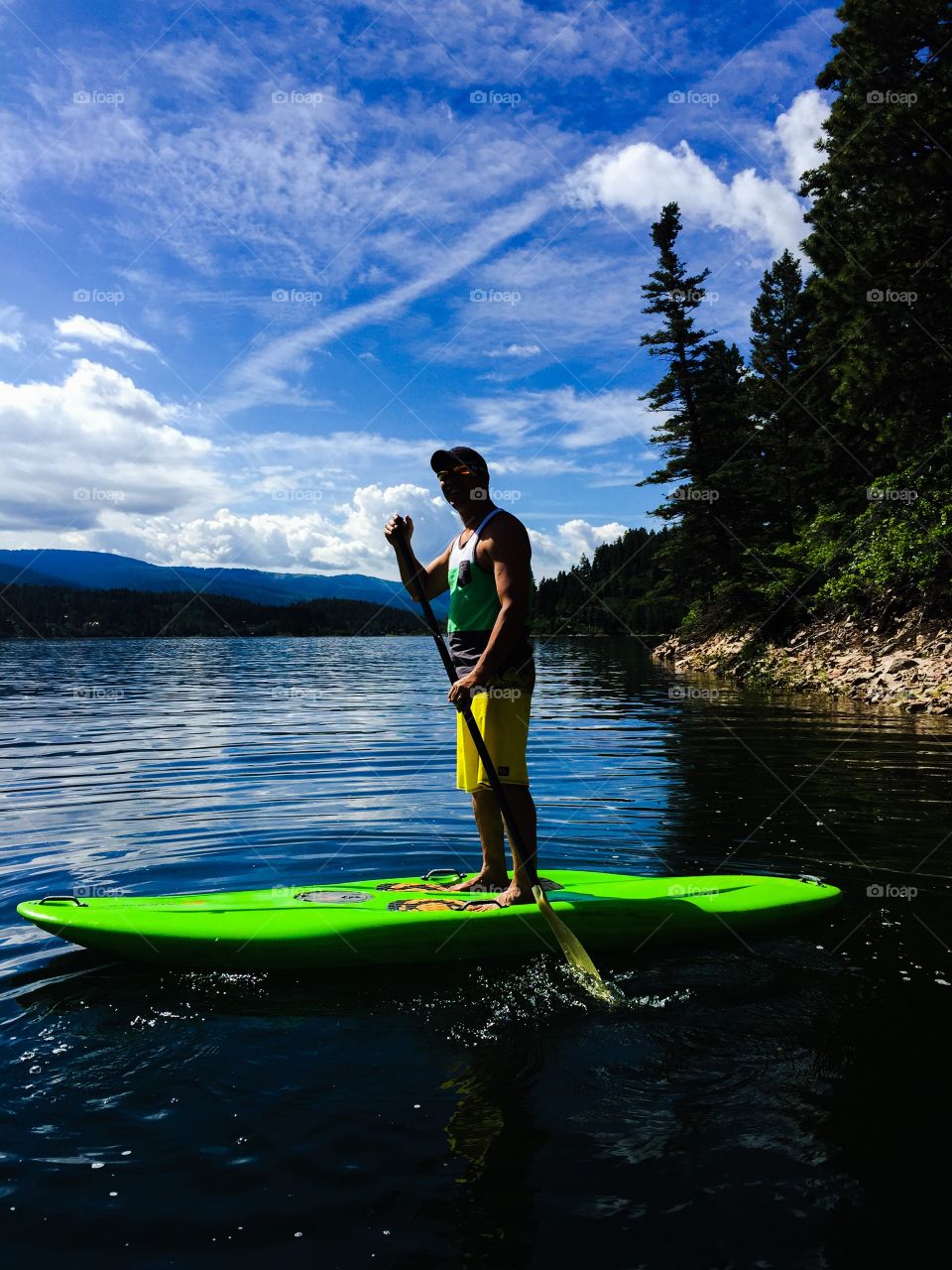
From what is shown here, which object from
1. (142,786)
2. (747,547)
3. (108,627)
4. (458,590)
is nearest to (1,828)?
(142,786)

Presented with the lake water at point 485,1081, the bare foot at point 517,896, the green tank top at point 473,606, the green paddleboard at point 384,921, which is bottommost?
the lake water at point 485,1081

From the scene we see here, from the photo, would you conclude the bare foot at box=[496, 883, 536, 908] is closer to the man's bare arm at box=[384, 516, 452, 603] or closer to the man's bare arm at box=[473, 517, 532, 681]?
the man's bare arm at box=[473, 517, 532, 681]

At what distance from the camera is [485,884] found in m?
5.53

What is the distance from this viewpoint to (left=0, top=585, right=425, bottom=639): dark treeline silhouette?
115m

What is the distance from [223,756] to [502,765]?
8720 mm

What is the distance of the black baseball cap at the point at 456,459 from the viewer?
17.2 ft

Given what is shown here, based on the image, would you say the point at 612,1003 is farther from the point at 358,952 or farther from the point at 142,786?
the point at 142,786

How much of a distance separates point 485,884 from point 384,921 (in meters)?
1.01

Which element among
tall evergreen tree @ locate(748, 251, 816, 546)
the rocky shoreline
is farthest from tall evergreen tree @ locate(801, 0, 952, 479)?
tall evergreen tree @ locate(748, 251, 816, 546)

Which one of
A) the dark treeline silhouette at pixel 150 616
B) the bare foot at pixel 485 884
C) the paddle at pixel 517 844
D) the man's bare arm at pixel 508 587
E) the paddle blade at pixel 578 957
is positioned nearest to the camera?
the paddle blade at pixel 578 957

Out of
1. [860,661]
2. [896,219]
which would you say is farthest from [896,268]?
[860,661]

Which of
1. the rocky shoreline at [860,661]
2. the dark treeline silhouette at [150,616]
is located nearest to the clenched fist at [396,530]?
the rocky shoreline at [860,661]

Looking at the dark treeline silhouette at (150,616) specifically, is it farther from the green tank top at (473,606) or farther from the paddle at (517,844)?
the green tank top at (473,606)

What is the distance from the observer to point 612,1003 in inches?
164
